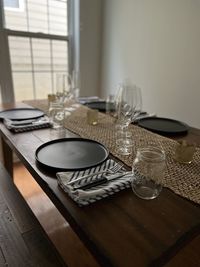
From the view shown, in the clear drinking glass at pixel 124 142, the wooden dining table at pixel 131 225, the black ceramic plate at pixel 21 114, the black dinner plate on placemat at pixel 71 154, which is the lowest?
the wooden dining table at pixel 131 225

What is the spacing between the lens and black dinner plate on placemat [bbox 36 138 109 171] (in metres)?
0.79

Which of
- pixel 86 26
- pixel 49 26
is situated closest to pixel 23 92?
pixel 49 26

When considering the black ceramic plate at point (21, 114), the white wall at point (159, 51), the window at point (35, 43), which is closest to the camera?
the black ceramic plate at point (21, 114)

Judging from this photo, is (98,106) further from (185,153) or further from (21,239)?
(21,239)

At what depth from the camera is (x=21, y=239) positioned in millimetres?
841

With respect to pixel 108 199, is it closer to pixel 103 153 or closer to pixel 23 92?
pixel 103 153

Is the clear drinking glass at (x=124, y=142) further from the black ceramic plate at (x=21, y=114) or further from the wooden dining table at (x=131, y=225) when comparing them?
the black ceramic plate at (x=21, y=114)

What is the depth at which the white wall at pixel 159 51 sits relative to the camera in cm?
185

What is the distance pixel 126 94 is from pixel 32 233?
29.0 inches

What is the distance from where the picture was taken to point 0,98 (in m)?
2.29

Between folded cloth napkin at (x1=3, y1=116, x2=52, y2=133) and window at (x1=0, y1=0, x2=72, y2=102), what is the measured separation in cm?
127

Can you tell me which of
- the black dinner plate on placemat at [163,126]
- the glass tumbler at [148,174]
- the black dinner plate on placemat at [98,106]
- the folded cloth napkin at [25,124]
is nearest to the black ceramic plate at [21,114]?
the folded cloth napkin at [25,124]

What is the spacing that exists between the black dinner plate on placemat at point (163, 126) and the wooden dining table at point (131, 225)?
1.88 ft

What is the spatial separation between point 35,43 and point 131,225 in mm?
2355
